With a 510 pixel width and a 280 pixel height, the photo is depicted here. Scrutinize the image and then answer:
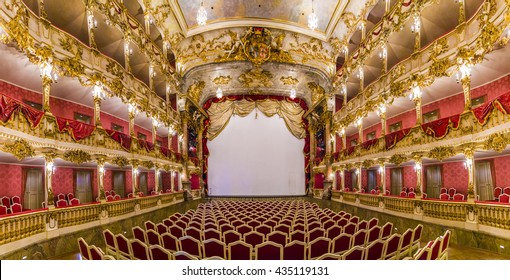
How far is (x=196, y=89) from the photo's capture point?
2169 centimetres

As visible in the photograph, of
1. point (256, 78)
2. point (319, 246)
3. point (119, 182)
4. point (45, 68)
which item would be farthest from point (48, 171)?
point (256, 78)

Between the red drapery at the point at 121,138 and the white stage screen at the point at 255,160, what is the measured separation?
10.7 metres

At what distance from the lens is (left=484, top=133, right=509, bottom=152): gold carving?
23.8 ft

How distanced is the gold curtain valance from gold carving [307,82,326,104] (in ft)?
6.95

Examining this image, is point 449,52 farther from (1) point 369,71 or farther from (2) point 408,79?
(1) point 369,71

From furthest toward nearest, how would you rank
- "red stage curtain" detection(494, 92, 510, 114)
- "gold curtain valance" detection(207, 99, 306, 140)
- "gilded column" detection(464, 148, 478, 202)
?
"gold curtain valance" detection(207, 99, 306, 140)
"gilded column" detection(464, 148, 478, 202)
"red stage curtain" detection(494, 92, 510, 114)

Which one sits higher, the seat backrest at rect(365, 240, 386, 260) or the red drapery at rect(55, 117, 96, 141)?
the red drapery at rect(55, 117, 96, 141)

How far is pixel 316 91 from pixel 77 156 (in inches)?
706

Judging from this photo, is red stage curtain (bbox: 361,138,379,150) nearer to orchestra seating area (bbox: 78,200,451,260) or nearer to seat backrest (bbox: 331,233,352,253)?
orchestra seating area (bbox: 78,200,451,260)

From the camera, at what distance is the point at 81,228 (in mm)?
8688

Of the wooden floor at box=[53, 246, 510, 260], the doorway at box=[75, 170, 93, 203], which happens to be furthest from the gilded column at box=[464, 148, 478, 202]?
the doorway at box=[75, 170, 93, 203]

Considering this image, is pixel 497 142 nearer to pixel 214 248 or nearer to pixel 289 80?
pixel 214 248

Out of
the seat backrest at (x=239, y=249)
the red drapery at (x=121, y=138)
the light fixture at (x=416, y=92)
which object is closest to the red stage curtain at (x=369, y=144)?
the light fixture at (x=416, y=92)

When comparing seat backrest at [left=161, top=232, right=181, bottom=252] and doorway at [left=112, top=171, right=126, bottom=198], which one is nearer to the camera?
seat backrest at [left=161, top=232, right=181, bottom=252]
